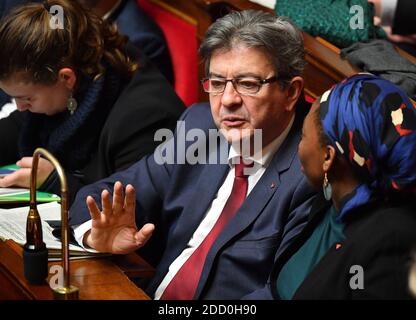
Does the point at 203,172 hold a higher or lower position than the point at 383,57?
lower

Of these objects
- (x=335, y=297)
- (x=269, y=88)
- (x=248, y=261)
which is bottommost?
(x=248, y=261)

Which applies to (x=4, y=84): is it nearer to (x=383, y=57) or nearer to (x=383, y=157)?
(x=383, y=57)

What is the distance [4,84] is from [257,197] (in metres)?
1.18

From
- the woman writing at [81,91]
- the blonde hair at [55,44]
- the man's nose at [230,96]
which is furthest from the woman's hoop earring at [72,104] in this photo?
the man's nose at [230,96]

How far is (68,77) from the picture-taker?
3.12 meters

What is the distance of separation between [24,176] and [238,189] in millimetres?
929

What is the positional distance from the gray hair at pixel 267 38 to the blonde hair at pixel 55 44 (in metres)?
0.80

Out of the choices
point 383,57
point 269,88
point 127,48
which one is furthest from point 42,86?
point 383,57

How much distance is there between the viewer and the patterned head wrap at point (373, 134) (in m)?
1.86

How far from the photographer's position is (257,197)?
242cm

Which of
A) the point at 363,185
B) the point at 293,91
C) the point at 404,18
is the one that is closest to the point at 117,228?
the point at 293,91

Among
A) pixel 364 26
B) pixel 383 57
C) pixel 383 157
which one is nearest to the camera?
pixel 383 157

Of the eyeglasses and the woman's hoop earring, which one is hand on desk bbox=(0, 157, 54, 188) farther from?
the eyeglasses

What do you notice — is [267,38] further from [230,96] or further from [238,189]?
[238,189]
